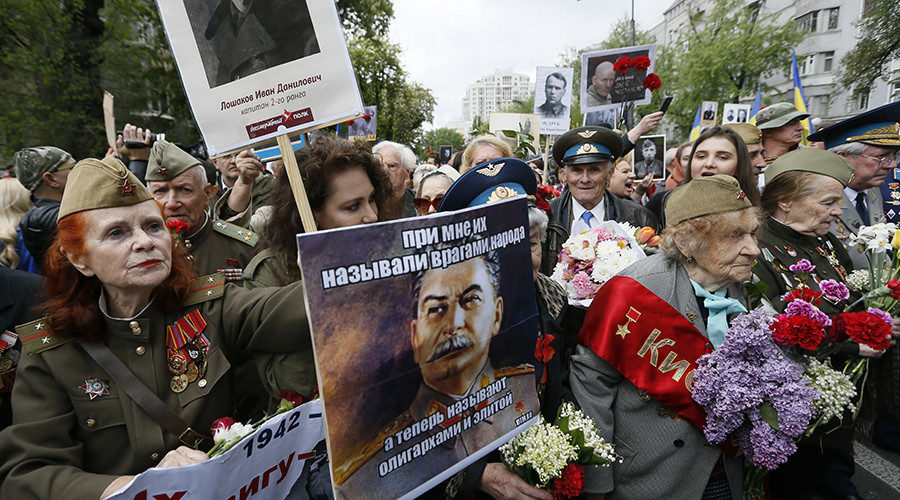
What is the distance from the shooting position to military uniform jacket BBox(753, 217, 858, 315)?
282 centimetres

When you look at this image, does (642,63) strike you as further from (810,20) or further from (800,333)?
(810,20)

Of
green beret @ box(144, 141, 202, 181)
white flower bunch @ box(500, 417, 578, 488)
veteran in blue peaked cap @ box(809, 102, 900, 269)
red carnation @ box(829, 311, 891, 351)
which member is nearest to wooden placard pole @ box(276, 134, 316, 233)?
white flower bunch @ box(500, 417, 578, 488)

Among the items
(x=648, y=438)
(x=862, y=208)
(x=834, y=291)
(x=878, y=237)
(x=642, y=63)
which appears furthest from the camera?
(x=642, y=63)

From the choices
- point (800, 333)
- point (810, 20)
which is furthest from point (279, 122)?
point (810, 20)

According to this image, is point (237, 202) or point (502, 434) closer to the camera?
point (502, 434)

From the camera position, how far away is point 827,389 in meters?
2.17

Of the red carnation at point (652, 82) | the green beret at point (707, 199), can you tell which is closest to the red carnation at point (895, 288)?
the green beret at point (707, 199)

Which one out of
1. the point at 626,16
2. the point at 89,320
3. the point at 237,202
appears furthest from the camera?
the point at 626,16

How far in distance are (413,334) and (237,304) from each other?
0.87 meters

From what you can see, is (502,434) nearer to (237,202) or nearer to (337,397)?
(337,397)

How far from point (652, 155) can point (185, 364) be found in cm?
810

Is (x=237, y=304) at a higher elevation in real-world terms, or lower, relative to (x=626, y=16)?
lower

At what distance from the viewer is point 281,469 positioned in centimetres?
164

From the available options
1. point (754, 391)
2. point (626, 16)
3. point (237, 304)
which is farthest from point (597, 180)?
point (626, 16)
